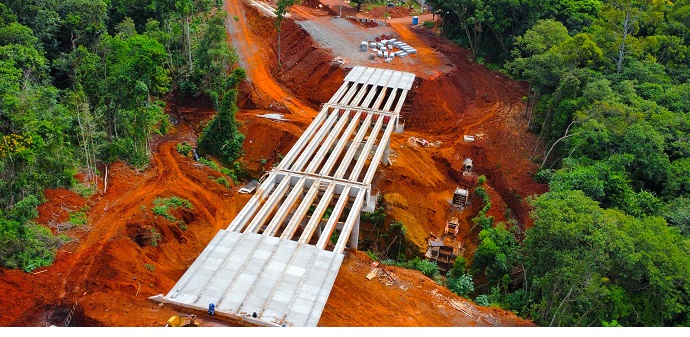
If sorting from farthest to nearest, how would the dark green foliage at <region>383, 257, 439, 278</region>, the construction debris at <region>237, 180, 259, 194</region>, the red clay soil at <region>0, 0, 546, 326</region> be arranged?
the construction debris at <region>237, 180, 259, 194</region>
the dark green foliage at <region>383, 257, 439, 278</region>
the red clay soil at <region>0, 0, 546, 326</region>

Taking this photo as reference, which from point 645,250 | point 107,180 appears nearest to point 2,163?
point 107,180

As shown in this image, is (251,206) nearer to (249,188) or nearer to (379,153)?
(249,188)

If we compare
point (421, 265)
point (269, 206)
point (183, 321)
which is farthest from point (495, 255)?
point (183, 321)

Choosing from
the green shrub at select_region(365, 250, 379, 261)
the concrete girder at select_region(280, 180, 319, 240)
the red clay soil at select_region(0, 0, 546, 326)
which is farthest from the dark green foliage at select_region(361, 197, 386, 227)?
the concrete girder at select_region(280, 180, 319, 240)

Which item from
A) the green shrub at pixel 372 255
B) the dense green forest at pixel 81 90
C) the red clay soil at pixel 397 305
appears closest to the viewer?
the red clay soil at pixel 397 305

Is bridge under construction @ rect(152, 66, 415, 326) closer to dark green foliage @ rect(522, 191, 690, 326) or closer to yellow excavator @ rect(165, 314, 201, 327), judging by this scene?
yellow excavator @ rect(165, 314, 201, 327)

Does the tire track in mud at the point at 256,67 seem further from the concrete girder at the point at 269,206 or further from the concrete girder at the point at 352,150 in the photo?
the concrete girder at the point at 269,206

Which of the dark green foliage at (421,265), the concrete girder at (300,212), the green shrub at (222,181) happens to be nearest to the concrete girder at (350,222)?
the concrete girder at (300,212)
